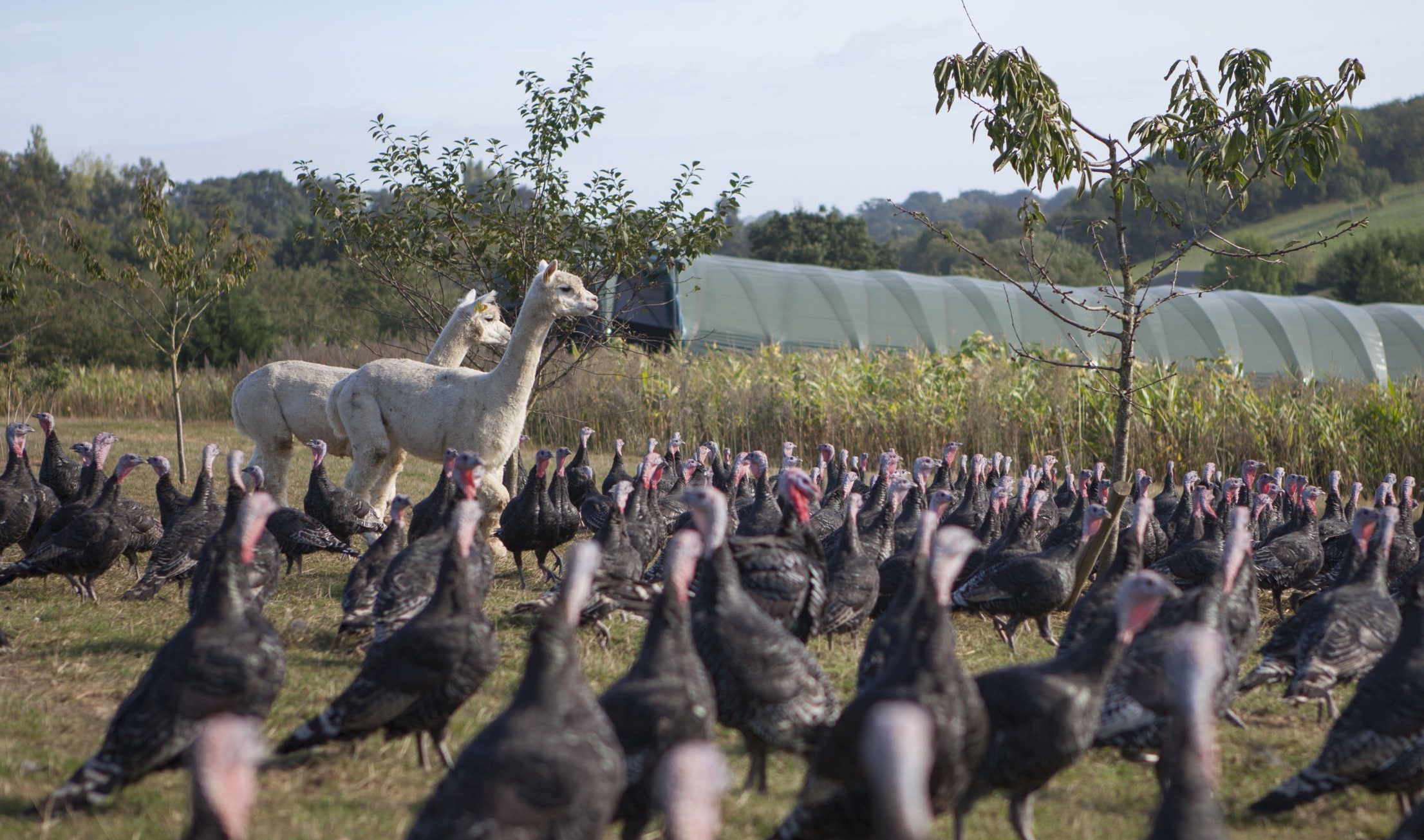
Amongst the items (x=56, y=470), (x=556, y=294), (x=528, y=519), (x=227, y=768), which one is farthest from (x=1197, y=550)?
(x=56, y=470)

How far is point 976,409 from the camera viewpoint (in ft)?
57.6

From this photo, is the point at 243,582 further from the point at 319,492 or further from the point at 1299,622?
the point at 1299,622

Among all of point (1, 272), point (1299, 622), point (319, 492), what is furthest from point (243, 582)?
point (1, 272)

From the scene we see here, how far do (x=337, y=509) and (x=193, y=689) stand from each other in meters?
5.20

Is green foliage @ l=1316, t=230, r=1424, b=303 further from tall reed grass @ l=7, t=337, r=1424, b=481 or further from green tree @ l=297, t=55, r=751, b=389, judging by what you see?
green tree @ l=297, t=55, r=751, b=389

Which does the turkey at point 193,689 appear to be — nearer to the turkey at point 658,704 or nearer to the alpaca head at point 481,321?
the turkey at point 658,704

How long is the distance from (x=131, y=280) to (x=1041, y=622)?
35.4ft

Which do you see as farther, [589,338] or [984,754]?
[589,338]

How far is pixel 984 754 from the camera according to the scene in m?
4.23

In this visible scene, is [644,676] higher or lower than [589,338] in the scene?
lower

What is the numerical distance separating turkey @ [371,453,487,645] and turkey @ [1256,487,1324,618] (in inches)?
230

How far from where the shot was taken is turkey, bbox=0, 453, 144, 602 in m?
8.21

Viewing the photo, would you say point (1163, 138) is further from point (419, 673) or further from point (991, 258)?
point (991, 258)

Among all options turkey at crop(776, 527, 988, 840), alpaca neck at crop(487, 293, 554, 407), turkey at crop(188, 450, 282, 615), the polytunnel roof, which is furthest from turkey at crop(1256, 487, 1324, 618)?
the polytunnel roof
